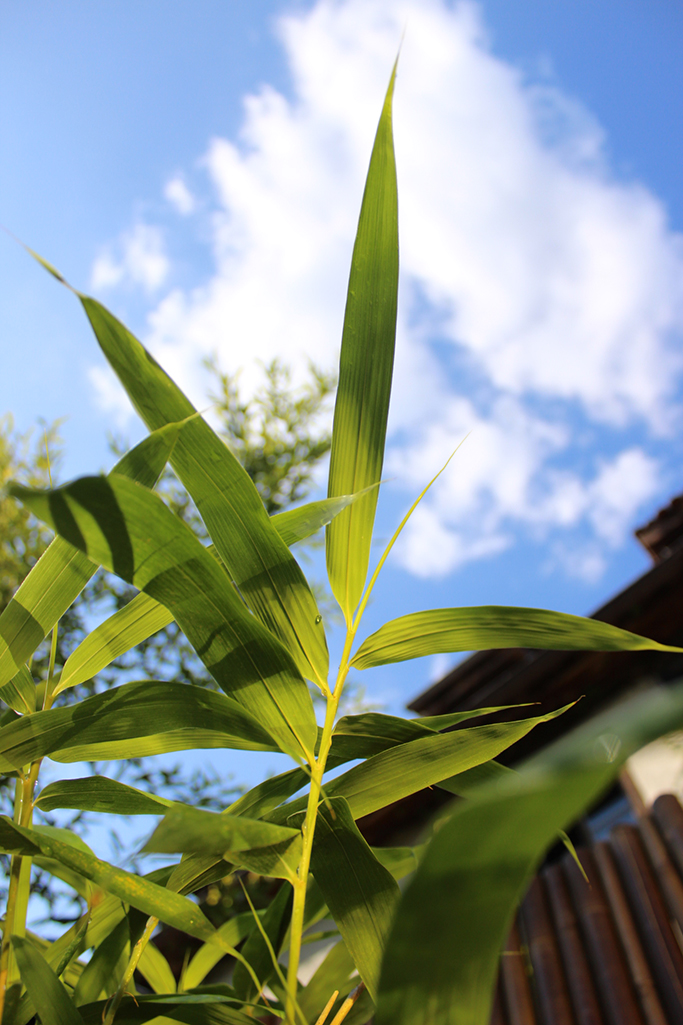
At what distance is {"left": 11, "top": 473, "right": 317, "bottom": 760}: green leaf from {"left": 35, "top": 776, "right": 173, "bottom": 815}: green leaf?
155mm

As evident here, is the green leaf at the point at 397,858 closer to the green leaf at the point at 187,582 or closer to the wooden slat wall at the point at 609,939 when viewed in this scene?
the green leaf at the point at 187,582

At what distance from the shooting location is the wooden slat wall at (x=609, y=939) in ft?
4.97

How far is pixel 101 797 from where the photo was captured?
1.79ft

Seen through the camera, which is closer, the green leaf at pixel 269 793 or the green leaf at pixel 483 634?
the green leaf at pixel 483 634

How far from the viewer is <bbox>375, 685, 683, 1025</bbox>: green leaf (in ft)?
0.72

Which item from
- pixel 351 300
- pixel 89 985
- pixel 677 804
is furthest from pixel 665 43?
pixel 89 985

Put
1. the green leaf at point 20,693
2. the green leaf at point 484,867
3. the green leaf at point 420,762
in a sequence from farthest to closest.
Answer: the green leaf at point 20,693
the green leaf at point 420,762
the green leaf at point 484,867

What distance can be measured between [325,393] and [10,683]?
172 inches

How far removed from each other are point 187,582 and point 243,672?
0.27 ft

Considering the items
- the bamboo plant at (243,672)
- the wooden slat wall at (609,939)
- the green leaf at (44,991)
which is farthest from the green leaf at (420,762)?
the wooden slat wall at (609,939)

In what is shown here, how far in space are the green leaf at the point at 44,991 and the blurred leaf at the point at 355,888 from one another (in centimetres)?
20

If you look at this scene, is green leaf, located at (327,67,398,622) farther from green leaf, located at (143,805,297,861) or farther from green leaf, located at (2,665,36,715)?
green leaf, located at (2,665,36,715)

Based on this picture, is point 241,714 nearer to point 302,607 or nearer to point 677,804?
point 302,607

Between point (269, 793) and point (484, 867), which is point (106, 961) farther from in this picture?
point (484, 867)
